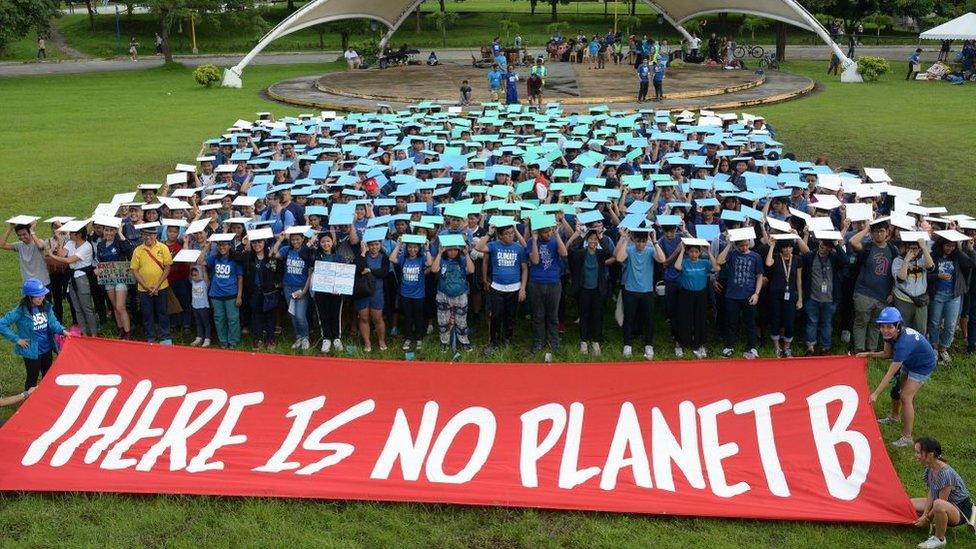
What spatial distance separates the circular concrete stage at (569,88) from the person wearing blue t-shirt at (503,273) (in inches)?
758

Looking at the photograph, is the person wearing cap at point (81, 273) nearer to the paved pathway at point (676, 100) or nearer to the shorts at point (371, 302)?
the shorts at point (371, 302)

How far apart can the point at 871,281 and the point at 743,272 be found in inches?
57.2

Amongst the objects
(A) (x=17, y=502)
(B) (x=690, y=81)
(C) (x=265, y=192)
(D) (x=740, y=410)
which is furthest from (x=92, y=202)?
(B) (x=690, y=81)

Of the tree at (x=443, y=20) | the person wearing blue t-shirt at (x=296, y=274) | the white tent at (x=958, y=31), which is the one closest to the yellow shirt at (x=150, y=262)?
the person wearing blue t-shirt at (x=296, y=274)

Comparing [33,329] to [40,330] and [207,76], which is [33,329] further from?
[207,76]

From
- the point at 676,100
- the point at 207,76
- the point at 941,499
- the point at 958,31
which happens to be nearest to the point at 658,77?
A: the point at 676,100

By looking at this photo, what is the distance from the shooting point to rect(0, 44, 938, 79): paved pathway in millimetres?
45438

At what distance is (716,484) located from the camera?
6.81m

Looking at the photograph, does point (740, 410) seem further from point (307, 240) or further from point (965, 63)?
point (965, 63)

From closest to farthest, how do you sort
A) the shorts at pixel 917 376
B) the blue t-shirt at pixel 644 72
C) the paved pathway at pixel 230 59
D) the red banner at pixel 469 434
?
the red banner at pixel 469 434
the shorts at pixel 917 376
the blue t-shirt at pixel 644 72
the paved pathway at pixel 230 59

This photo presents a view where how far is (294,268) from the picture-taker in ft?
33.7

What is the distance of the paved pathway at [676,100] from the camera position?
28.9m

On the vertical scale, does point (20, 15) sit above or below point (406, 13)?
above

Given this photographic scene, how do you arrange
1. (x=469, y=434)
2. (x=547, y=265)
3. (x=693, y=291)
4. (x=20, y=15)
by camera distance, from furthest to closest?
1. (x=20, y=15)
2. (x=547, y=265)
3. (x=693, y=291)
4. (x=469, y=434)
